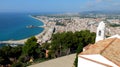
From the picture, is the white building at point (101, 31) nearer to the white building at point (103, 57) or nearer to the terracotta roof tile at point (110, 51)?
the terracotta roof tile at point (110, 51)

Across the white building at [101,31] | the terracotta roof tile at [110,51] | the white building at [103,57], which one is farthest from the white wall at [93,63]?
the white building at [101,31]

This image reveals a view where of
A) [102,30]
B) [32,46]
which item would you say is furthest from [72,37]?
[102,30]

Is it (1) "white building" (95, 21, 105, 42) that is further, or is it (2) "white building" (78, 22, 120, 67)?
(1) "white building" (95, 21, 105, 42)

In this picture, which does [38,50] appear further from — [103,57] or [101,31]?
[103,57]

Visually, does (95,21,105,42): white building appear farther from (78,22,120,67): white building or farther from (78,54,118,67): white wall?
(78,54,118,67): white wall

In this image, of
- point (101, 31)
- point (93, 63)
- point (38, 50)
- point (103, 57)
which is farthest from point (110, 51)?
point (38, 50)

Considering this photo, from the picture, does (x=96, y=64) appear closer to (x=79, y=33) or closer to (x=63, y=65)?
(x=63, y=65)

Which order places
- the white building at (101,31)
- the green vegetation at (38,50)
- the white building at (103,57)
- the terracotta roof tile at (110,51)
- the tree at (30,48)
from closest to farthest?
1. the white building at (103,57)
2. the terracotta roof tile at (110,51)
3. the white building at (101,31)
4. the green vegetation at (38,50)
5. the tree at (30,48)

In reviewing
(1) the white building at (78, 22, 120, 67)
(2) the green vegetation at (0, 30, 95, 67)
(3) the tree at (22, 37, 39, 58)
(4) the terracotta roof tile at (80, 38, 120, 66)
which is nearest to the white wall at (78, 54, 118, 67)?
(1) the white building at (78, 22, 120, 67)
